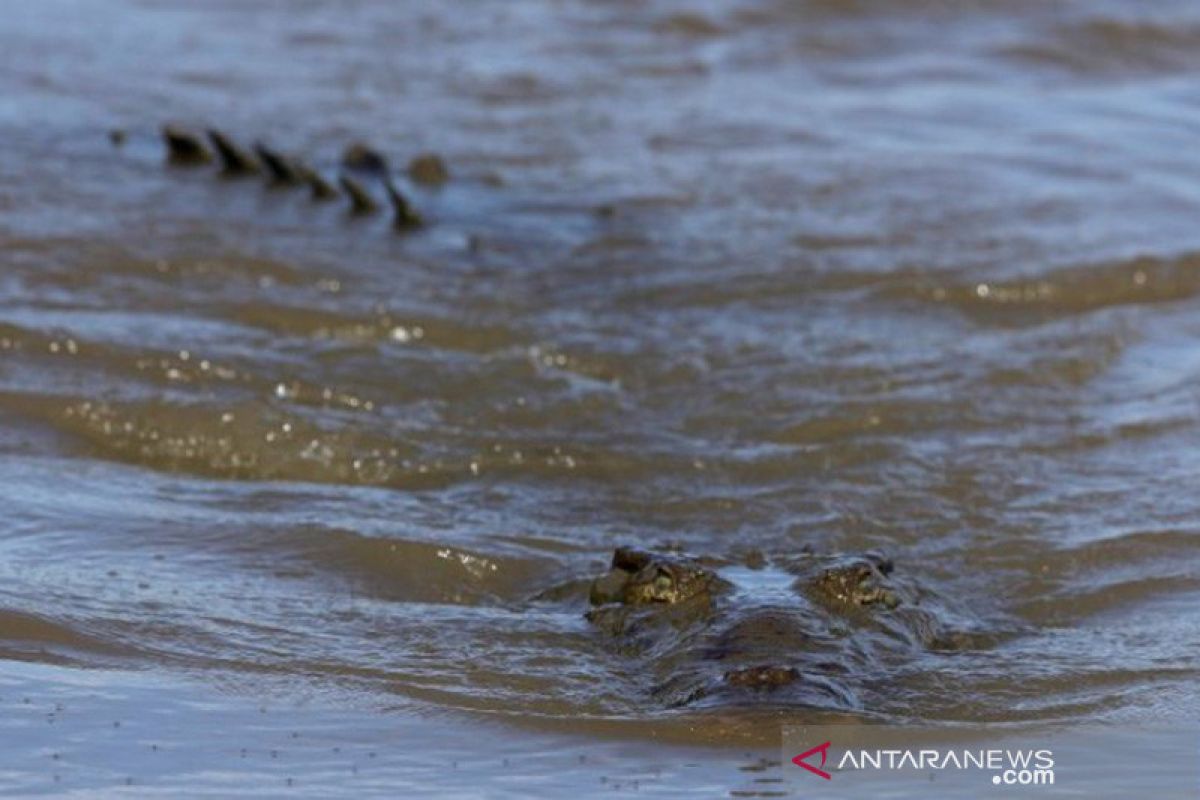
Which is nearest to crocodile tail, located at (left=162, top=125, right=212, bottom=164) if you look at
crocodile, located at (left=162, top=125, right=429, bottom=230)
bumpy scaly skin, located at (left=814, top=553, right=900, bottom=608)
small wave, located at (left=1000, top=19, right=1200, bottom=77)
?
crocodile, located at (left=162, top=125, right=429, bottom=230)

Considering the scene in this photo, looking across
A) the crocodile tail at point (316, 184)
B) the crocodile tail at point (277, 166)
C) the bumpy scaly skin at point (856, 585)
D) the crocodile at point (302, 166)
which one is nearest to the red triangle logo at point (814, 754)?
the bumpy scaly skin at point (856, 585)

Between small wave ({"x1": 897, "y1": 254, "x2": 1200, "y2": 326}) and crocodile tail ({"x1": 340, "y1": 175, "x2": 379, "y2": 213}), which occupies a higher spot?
crocodile tail ({"x1": 340, "y1": 175, "x2": 379, "y2": 213})

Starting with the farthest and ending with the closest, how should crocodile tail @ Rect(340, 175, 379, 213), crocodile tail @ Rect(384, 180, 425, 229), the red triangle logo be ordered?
crocodile tail @ Rect(340, 175, 379, 213), crocodile tail @ Rect(384, 180, 425, 229), the red triangle logo

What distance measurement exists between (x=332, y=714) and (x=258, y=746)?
0.92 ft

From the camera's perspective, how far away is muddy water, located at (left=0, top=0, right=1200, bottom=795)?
5.58 meters

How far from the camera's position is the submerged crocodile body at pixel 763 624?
5.23 metres

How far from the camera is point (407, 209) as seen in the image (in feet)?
33.5

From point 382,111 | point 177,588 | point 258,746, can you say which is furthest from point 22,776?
point 382,111

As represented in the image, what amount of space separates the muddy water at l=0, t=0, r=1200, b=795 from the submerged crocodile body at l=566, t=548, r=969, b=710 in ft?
0.21

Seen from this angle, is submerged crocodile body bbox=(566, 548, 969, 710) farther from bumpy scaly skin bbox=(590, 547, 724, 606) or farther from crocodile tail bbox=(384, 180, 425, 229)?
crocodile tail bbox=(384, 180, 425, 229)

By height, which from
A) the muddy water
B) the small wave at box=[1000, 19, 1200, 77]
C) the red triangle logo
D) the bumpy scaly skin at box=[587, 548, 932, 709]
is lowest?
the red triangle logo

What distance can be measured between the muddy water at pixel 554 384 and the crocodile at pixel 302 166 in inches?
4.9

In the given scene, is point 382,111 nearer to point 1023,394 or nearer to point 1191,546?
point 1023,394

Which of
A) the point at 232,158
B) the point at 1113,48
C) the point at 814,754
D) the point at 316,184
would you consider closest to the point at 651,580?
the point at 814,754
